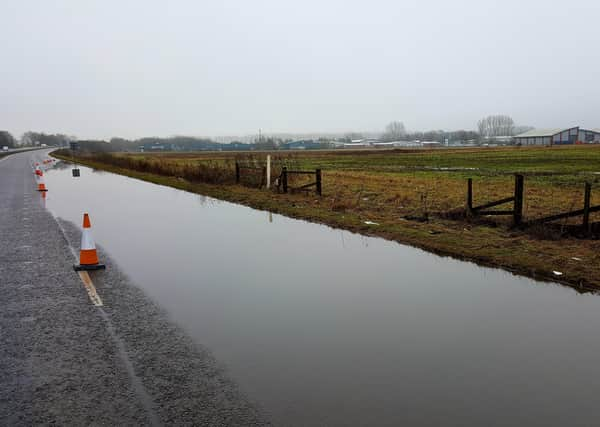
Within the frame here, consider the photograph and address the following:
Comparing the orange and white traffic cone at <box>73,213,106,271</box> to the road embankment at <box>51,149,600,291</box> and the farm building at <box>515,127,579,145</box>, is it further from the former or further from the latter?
the farm building at <box>515,127,579,145</box>

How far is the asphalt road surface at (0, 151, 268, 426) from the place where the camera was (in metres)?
4.14

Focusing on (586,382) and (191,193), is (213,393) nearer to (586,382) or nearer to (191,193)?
(586,382)

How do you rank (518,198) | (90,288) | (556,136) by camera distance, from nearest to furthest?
(90,288) < (518,198) < (556,136)

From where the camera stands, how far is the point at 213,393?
14.6ft

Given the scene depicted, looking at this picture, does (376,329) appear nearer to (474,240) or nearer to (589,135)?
(474,240)

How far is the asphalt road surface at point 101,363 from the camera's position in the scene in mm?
4137

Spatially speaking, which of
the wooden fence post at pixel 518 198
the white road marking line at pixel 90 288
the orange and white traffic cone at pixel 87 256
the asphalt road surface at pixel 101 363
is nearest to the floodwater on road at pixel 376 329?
the asphalt road surface at pixel 101 363

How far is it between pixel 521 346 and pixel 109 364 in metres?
4.18

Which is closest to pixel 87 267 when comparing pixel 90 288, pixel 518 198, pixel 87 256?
pixel 87 256

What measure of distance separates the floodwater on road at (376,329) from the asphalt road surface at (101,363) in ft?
0.92

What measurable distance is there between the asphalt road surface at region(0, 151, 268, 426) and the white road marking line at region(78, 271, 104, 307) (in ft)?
0.20

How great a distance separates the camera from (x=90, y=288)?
786 centimetres

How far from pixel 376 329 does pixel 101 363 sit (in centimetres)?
296

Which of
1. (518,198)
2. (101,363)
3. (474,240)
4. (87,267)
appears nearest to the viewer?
(101,363)
